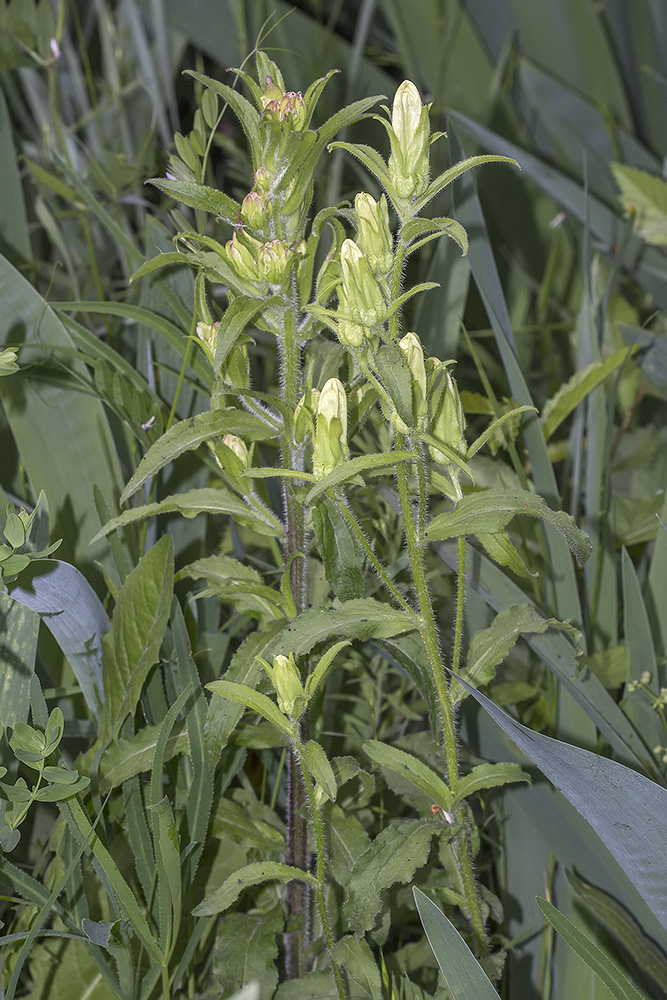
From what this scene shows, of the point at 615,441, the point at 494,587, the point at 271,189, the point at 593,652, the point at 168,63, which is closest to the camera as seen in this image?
the point at 271,189

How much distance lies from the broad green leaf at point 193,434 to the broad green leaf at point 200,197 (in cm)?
10

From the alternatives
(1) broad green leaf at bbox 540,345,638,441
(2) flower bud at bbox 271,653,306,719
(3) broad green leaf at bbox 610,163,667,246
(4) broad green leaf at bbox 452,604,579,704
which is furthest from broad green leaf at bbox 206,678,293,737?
(3) broad green leaf at bbox 610,163,667,246

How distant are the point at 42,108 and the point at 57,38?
187 mm

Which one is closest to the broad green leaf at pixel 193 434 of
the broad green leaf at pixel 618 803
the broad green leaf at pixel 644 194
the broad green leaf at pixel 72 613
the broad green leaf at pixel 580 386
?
the broad green leaf at pixel 72 613

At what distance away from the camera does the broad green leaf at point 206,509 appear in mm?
569

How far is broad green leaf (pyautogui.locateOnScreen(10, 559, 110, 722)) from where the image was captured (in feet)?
2.08

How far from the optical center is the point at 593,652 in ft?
2.58

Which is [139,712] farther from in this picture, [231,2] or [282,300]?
[231,2]

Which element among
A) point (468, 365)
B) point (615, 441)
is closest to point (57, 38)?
point (468, 365)

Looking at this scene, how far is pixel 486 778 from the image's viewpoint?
548 millimetres

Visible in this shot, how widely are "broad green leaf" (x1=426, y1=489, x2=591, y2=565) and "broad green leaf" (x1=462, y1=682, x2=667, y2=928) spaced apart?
0.10 m

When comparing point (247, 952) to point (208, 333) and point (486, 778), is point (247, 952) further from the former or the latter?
point (208, 333)

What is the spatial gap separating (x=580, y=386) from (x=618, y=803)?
45cm

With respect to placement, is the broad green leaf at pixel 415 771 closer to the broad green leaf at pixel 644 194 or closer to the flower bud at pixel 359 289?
the flower bud at pixel 359 289
